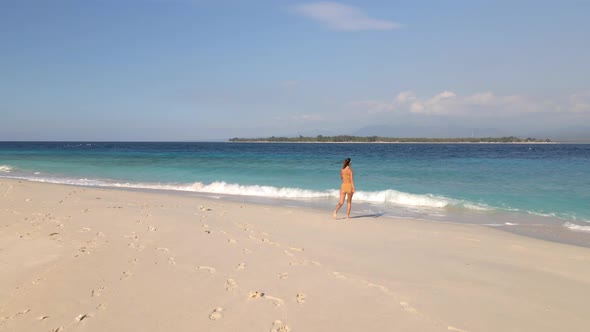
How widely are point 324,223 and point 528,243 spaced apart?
4524 millimetres

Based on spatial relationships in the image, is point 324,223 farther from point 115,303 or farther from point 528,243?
point 115,303

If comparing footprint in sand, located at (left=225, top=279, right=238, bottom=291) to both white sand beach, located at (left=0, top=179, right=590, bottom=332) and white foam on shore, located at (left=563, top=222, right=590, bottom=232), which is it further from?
white foam on shore, located at (left=563, top=222, right=590, bottom=232)

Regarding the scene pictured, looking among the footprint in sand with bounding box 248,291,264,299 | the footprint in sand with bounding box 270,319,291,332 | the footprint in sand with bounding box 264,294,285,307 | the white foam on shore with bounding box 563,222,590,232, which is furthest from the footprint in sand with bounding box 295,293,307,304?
the white foam on shore with bounding box 563,222,590,232

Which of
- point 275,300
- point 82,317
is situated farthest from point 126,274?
point 275,300

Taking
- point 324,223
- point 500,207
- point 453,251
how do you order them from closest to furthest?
point 453,251, point 324,223, point 500,207

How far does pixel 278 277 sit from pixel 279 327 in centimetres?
148

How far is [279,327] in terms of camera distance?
3.96m

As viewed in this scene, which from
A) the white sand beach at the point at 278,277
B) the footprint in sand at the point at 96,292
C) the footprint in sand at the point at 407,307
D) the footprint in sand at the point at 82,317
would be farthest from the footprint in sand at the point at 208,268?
the footprint in sand at the point at 407,307

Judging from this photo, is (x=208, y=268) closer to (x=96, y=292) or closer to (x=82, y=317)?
(x=96, y=292)

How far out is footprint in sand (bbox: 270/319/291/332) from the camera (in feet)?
12.8

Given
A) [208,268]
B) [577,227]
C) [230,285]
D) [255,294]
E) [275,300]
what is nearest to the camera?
[275,300]

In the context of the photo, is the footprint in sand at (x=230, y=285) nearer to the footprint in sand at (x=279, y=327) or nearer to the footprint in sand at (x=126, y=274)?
the footprint in sand at (x=279, y=327)

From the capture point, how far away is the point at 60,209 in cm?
1101

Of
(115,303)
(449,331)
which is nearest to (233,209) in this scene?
(115,303)
